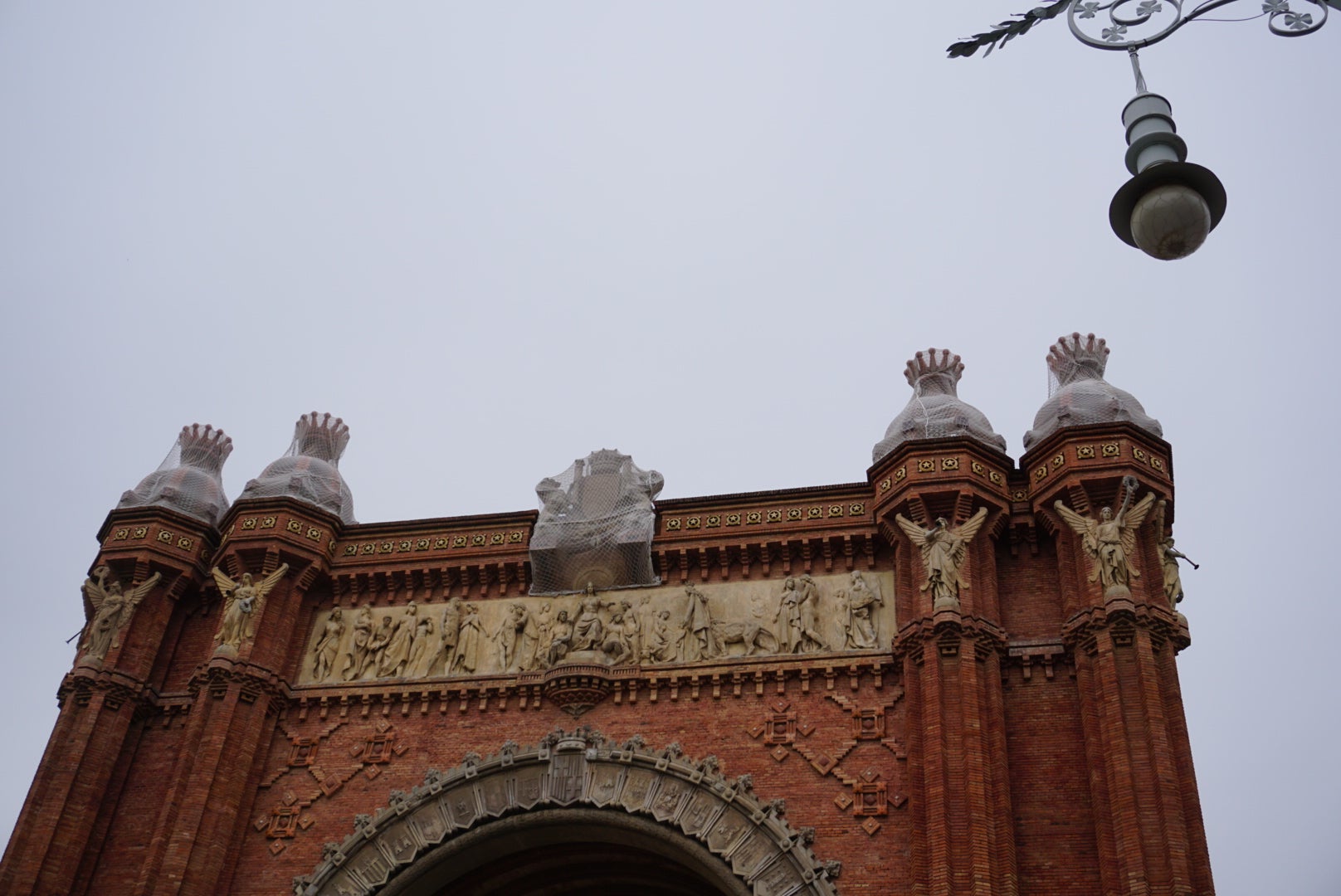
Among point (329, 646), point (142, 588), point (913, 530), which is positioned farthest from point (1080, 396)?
point (142, 588)

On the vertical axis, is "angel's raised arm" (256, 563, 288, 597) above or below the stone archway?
above

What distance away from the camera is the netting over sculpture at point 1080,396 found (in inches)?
724

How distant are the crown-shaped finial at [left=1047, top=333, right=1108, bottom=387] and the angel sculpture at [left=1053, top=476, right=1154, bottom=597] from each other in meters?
2.56

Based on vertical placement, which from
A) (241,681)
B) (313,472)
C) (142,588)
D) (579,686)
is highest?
(313,472)

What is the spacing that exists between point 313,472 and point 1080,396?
38.2ft

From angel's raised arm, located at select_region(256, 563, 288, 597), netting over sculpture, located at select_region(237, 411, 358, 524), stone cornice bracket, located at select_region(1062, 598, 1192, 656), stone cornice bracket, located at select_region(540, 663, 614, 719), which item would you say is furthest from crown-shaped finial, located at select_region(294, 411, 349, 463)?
stone cornice bracket, located at select_region(1062, 598, 1192, 656)

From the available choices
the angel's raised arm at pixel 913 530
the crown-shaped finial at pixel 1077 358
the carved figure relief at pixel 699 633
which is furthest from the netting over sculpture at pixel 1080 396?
the carved figure relief at pixel 699 633

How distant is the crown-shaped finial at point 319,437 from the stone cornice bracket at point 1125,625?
12096 millimetres

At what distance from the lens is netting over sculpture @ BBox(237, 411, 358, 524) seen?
68.7 feet

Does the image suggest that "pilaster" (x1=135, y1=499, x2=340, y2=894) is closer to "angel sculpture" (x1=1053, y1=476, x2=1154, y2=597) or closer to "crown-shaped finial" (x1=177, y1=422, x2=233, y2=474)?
"crown-shaped finial" (x1=177, y1=422, x2=233, y2=474)

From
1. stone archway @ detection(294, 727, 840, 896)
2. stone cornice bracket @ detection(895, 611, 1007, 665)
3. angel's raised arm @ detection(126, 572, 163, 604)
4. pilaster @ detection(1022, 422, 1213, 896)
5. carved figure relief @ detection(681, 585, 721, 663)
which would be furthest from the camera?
angel's raised arm @ detection(126, 572, 163, 604)

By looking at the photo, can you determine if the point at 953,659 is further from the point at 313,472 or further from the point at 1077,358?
the point at 313,472

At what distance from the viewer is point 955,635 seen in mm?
16812

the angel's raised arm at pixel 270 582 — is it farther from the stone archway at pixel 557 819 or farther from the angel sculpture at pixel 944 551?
the angel sculpture at pixel 944 551
